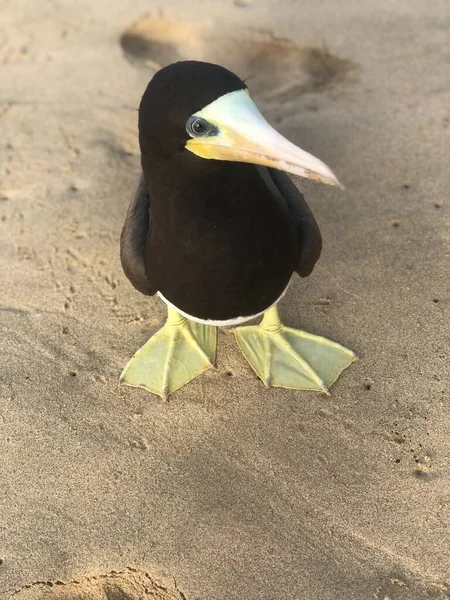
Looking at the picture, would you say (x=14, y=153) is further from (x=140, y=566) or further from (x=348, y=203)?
(x=140, y=566)

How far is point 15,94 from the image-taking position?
149 inches

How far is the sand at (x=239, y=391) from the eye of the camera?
1841mm

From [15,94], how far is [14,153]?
661 mm

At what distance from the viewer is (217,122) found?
1.43 m

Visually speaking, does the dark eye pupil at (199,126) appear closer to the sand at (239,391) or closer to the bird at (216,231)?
the bird at (216,231)

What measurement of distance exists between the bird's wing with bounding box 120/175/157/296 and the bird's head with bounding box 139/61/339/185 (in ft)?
1.89

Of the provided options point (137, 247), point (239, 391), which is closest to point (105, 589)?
point (239, 391)

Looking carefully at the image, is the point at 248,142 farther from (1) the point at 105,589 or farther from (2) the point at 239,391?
(1) the point at 105,589

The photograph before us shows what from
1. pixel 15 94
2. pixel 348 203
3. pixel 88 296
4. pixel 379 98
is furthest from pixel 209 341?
pixel 15 94

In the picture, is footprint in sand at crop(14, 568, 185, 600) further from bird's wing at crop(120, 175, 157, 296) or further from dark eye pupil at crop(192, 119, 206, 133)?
dark eye pupil at crop(192, 119, 206, 133)

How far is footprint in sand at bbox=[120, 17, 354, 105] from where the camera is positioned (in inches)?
148

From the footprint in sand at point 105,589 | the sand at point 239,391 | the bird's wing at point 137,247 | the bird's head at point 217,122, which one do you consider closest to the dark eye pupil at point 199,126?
the bird's head at point 217,122

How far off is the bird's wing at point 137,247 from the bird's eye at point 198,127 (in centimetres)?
59

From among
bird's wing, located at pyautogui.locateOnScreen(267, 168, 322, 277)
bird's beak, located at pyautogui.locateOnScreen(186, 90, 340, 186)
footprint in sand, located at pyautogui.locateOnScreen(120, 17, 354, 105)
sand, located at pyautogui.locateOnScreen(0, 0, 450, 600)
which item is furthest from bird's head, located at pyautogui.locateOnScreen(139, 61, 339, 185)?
footprint in sand, located at pyautogui.locateOnScreen(120, 17, 354, 105)
